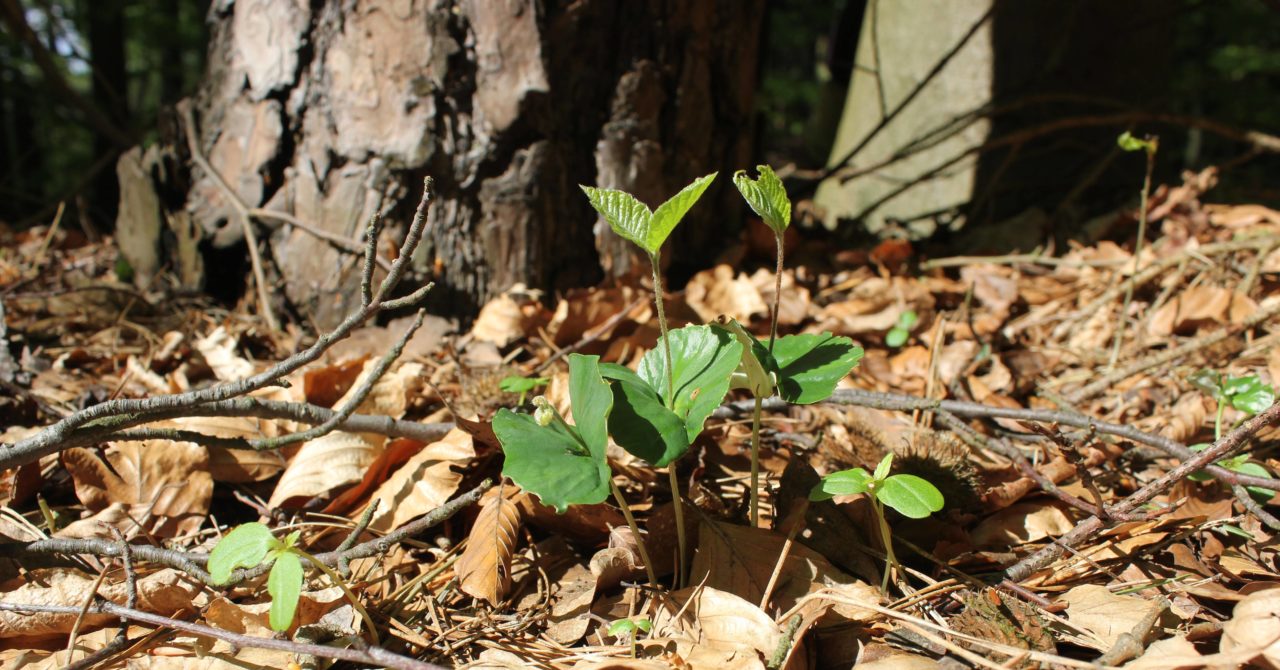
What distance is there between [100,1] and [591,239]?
4.53m

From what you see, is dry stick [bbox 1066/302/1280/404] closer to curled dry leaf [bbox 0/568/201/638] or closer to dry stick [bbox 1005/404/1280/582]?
dry stick [bbox 1005/404/1280/582]

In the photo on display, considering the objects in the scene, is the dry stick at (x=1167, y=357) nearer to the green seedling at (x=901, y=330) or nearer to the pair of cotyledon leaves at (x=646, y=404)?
the green seedling at (x=901, y=330)

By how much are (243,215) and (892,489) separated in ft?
6.56

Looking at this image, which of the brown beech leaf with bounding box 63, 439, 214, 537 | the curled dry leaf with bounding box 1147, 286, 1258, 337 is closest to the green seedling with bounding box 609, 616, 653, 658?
the brown beech leaf with bounding box 63, 439, 214, 537

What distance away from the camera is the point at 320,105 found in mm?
2174

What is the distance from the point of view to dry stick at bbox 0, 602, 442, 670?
1041 millimetres

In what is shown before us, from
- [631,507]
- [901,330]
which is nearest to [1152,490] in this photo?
[631,507]

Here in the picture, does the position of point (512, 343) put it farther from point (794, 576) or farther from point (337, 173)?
point (794, 576)

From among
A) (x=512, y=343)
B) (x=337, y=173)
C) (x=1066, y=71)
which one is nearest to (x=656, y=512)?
(x=512, y=343)

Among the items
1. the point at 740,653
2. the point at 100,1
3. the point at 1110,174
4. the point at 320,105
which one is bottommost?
the point at 740,653

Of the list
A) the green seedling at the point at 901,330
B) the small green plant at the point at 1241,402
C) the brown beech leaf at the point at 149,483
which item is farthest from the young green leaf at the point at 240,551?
the green seedling at the point at 901,330

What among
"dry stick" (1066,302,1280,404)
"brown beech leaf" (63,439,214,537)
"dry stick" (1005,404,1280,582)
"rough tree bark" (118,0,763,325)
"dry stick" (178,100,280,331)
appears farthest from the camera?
"dry stick" (178,100,280,331)

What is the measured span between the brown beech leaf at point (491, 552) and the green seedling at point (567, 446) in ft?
0.82

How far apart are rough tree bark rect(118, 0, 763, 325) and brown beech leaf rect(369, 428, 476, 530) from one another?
30.8 inches
